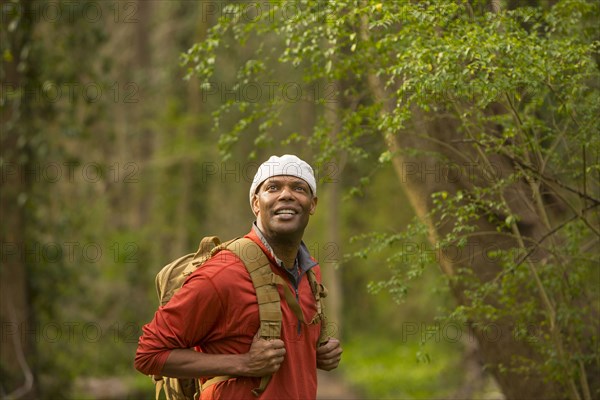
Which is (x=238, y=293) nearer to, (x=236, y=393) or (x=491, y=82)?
(x=236, y=393)

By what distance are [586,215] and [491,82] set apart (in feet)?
5.17

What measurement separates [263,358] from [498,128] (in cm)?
332

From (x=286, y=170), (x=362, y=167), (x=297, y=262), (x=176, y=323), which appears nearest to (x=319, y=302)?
(x=297, y=262)

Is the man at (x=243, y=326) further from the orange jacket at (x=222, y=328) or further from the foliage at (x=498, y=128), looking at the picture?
the foliage at (x=498, y=128)

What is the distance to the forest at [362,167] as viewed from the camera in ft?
17.4

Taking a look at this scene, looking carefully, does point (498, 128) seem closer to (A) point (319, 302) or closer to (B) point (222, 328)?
(A) point (319, 302)

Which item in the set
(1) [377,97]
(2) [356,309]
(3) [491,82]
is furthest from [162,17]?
(3) [491,82]

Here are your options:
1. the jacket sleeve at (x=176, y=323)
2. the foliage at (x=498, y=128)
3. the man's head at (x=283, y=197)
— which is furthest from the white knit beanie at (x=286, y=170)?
the foliage at (x=498, y=128)

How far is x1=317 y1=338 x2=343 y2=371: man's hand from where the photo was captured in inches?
164

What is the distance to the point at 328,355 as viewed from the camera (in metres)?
4.16

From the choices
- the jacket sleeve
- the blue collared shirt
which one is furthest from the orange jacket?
the blue collared shirt

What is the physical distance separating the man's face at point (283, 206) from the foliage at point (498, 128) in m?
1.14

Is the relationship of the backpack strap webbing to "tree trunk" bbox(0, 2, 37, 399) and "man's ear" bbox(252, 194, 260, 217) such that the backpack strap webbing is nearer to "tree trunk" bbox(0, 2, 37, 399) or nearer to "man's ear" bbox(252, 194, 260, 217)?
"man's ear" bbox(252, 194, 260, 217)

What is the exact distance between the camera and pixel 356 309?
28.8 metres
